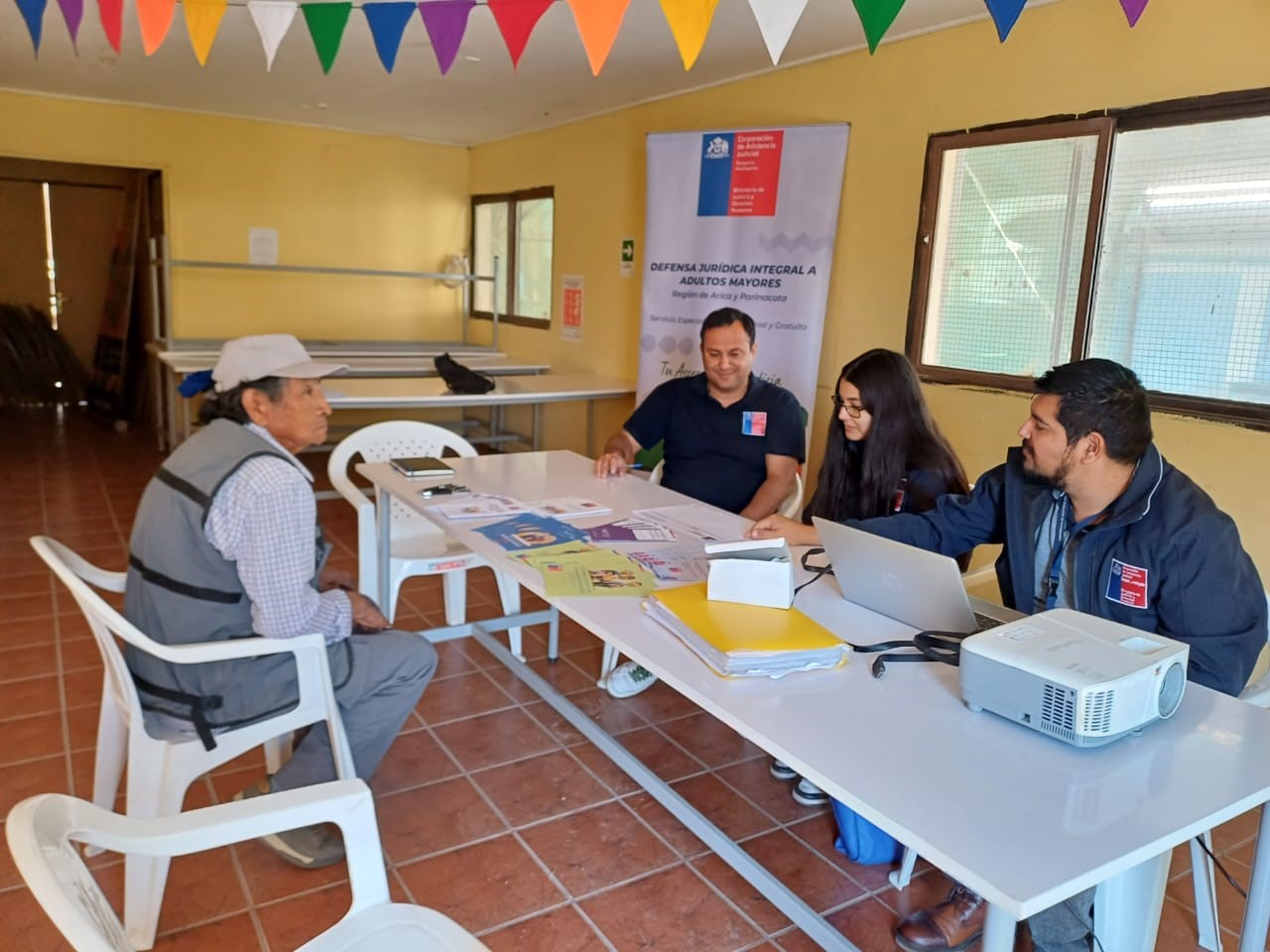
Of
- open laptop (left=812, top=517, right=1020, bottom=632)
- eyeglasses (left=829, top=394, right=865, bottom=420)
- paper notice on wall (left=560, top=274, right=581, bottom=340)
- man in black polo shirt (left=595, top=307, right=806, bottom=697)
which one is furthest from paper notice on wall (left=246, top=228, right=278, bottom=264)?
open laptop (left=812, top=517, right=1020, bottom=632)

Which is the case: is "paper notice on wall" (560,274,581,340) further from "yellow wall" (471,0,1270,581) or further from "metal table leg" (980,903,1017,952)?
"metal table leg" (980,903,1017,952)

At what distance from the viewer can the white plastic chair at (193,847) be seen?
87cm

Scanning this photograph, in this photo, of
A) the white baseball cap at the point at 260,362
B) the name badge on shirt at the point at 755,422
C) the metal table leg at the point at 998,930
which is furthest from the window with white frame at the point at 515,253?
the metal table leg at the point at 998,930

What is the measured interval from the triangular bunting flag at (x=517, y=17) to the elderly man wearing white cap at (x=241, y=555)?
1.59 metres

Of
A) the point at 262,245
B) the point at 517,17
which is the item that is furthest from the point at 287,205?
the point at 517,17

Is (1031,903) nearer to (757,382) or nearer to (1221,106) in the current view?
(757,382)

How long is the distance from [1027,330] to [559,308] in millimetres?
3387

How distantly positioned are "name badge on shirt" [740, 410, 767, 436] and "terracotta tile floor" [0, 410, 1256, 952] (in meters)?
0.90

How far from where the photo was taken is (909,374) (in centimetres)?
229

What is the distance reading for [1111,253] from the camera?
3000 mm

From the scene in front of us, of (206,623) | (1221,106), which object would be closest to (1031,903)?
(206,623)

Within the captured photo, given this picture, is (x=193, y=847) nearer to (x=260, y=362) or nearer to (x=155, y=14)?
(x=260, y=362)

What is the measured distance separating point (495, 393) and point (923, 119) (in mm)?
2502

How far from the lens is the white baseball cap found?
72.8 inches
